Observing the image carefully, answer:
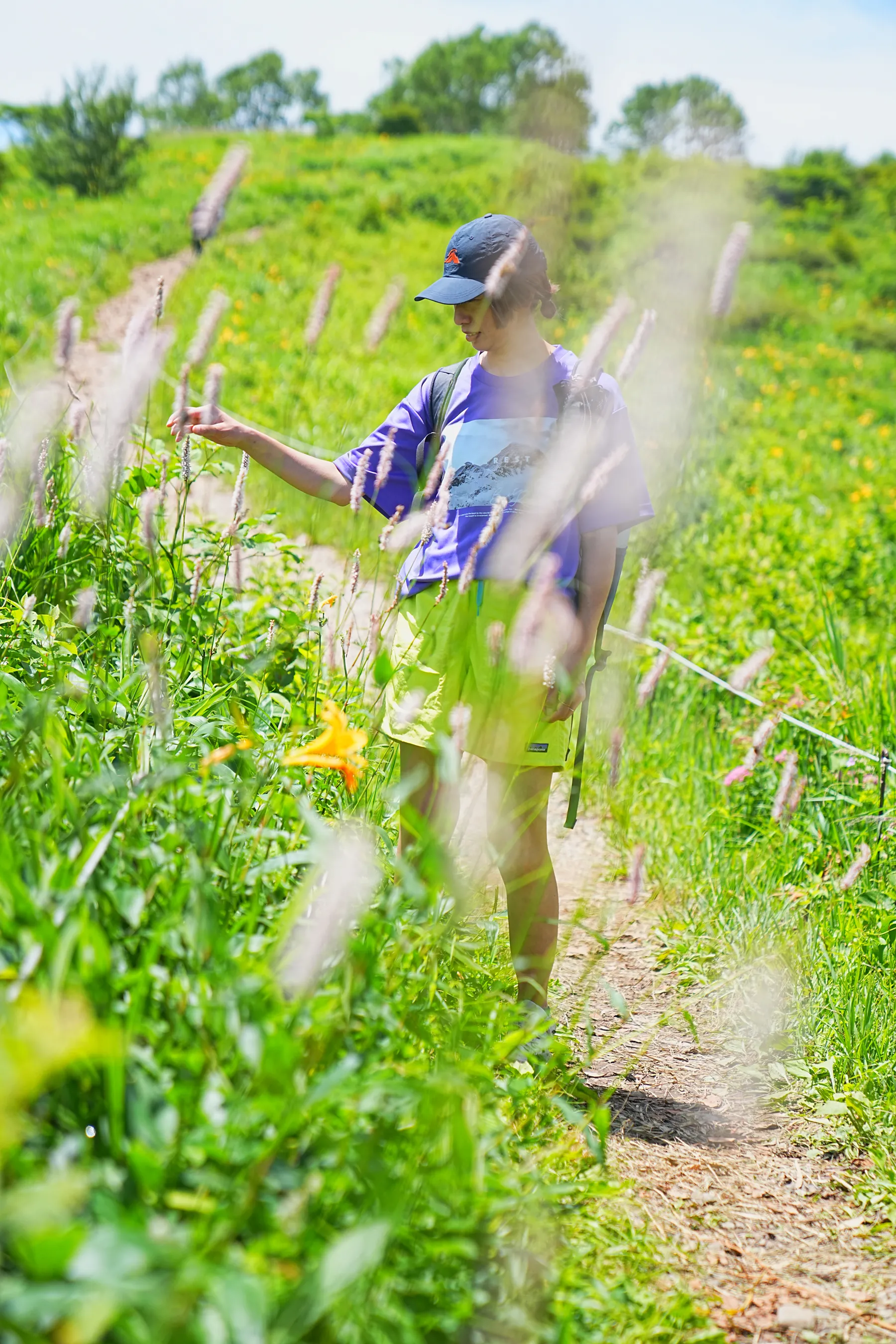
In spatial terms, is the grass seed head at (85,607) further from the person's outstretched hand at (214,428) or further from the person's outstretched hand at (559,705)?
the person's outstretched hand at (559,705)

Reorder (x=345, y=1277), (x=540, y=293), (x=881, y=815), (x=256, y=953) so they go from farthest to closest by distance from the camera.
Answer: (x=881, y=815)
(x=540, y=293)
(x=256, y=953)
(x=345, y=1277)

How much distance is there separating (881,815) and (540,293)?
1842 millimetres

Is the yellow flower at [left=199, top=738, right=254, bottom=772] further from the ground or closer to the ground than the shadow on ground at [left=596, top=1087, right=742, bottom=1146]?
further from the ground

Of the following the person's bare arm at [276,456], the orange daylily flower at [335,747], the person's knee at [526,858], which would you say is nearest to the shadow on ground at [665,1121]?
the person's knee at [526,858]

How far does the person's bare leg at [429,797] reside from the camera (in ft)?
5.53

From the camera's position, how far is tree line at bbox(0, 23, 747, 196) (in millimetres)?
14148

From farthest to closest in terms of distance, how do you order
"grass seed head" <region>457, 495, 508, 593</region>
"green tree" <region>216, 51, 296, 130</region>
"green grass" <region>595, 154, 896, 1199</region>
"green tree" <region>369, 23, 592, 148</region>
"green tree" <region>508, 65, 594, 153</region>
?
"green tree" <region>216, 51, 296, 130</region> → "green tree" <region>369, 23, 592, 148</region> → "green tree" <region>508, 65, 594, 153</region> → "green grass" <region>595, 154, 896, 1199</region> → "grass seed head" <region>457, 495, 508, 593</region>

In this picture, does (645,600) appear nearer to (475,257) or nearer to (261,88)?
(475,257)

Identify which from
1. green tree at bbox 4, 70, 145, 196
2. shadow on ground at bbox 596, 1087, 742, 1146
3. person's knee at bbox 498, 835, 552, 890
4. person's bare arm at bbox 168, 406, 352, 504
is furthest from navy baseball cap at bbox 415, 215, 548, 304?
green tree at bbox 4, 70, 145, 196

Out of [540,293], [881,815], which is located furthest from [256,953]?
[881,815]

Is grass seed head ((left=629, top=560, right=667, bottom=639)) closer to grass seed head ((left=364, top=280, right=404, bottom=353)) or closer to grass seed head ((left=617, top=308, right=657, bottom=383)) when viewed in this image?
grass seed head ((left=617, top=308, right=657, bottom=383))

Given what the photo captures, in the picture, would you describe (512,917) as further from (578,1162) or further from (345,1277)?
(345,1277)

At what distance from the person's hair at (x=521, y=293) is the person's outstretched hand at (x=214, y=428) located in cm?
61

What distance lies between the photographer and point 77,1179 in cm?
109
